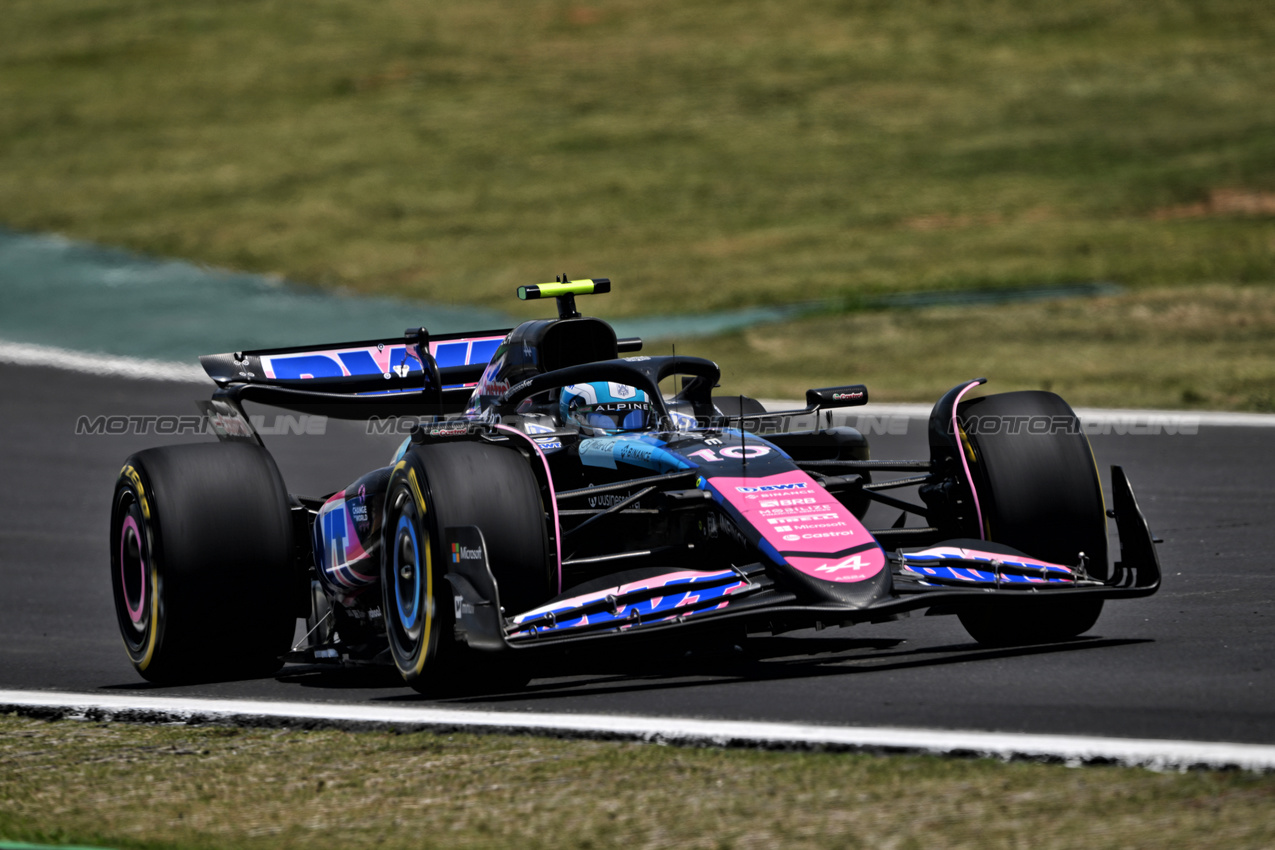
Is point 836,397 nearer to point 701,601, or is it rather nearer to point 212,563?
point 701,601

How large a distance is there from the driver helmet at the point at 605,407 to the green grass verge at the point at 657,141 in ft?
44.0

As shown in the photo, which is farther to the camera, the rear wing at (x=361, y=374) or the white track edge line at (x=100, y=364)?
the white track edge line at (x=100, y=364)

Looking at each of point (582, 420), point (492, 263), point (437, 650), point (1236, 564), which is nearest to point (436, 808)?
point (437, 650)

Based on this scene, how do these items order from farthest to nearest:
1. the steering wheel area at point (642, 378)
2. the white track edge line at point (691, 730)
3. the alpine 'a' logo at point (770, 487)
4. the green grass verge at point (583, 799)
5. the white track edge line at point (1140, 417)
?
the white track edge line at point (1140, 417) < the steering wheel area at point (642, 378) < the alpine 'a' logo at point (770, 487) < the white track edge line at point (691, 730) < the green grass verge at point (583, 799)

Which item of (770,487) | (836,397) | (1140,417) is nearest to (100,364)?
(1140,417)

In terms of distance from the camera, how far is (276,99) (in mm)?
34375

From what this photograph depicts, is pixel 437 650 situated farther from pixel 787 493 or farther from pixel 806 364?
pixel 806 364

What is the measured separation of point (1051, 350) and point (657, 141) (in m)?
14.5

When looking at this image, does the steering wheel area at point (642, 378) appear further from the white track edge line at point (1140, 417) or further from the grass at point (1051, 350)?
the grass at point (1051, 350)

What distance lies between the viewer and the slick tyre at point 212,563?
7426mm

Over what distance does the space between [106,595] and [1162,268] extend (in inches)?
588

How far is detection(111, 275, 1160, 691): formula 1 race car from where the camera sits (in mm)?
6305

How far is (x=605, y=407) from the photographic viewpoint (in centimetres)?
778

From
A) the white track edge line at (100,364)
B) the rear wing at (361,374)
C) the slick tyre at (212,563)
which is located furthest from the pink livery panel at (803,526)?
the white track edge line at (100,364)
